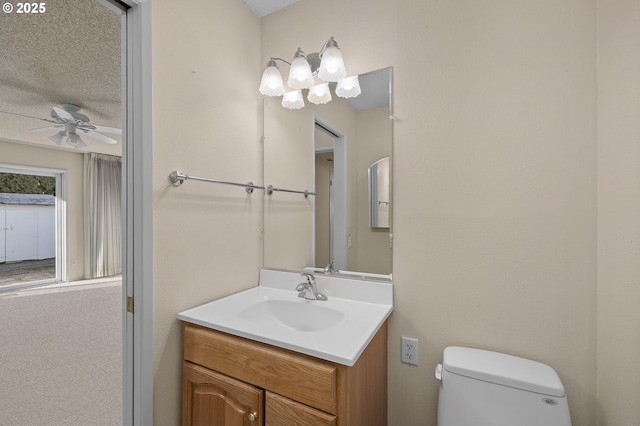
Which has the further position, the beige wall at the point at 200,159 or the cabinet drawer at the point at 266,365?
the beige wall at the point at 200,159

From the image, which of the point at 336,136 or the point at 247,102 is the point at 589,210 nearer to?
the point at 336,136

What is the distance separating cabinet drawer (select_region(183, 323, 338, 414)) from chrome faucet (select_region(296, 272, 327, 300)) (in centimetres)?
42

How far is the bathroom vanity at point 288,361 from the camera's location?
2.64ft

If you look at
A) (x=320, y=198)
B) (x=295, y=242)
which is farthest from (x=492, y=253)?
(x=295, y=242)

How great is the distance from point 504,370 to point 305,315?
2.70 feet

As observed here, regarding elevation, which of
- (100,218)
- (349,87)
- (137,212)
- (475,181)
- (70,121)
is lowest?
(100,218)

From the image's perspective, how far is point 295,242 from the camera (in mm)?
1566

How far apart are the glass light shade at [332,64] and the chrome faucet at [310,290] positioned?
40.8 inches

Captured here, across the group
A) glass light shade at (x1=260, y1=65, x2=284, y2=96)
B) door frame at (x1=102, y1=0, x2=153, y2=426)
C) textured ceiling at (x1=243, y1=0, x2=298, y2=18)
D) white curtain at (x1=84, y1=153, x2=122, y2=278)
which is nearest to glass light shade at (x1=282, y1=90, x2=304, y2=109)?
glass light shade at (x1=260, y1=65, x2=284, y2=96)

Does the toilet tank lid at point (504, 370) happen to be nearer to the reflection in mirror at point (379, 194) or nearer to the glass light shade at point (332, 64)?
the reflection in mirror at point (379, 194)

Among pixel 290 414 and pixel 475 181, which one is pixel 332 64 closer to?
pixel 475 181

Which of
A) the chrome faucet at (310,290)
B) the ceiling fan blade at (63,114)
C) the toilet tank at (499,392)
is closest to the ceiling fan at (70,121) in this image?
the ceiling fan blade at (63,114)

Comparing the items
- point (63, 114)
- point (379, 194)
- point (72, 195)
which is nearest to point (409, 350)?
point (379, 194)

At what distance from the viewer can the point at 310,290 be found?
4.39ft
